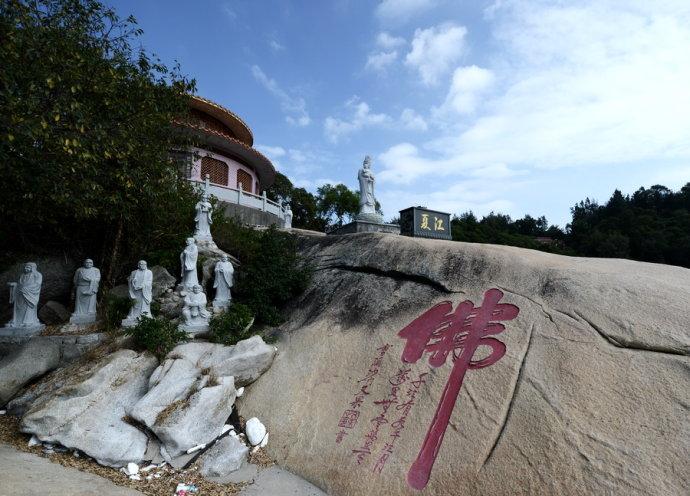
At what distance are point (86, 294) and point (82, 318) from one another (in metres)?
0.46

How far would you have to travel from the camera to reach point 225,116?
62.4ft

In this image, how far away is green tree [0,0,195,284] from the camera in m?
4.55

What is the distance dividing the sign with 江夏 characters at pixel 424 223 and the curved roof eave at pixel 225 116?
12.0 m

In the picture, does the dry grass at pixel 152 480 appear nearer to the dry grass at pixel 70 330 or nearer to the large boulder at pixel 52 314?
the dry grass at pixel 70 330

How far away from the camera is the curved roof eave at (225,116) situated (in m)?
→ 18.0

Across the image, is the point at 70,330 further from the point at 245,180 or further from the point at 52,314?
the point at 245,180

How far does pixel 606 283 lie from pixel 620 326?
92 centimetres

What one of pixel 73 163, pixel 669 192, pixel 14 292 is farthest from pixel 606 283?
pixel 669 192

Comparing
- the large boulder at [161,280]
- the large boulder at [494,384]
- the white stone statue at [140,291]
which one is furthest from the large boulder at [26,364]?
the large boulder at [494,384]

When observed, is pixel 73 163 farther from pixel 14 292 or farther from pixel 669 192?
pixel 669 192

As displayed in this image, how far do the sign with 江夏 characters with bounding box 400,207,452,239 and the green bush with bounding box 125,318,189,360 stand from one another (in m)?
6.12

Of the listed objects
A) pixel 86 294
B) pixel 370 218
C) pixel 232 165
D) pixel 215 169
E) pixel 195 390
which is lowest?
pixel 195 390

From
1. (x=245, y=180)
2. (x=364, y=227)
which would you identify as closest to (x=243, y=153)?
(x=245, y=180)

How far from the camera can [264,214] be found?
16.0m
